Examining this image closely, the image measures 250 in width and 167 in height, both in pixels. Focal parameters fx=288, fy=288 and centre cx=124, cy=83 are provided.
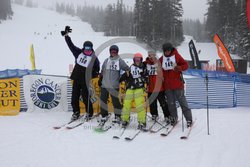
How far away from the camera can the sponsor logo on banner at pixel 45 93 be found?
8.43 m

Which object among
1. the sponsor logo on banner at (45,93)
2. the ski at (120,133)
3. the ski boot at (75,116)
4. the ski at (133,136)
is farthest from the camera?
the sponsor logo on banner at (45,93)

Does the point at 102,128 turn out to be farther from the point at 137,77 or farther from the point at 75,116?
the point at 137,77

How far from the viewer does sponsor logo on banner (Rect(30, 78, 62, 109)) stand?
27.7 ft

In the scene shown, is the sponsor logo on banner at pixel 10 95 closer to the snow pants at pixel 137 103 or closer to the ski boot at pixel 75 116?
the ski boot at pixel 75 116

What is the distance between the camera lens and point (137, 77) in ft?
22.1

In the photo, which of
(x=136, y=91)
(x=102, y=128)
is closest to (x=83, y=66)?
(x=136, y=91)

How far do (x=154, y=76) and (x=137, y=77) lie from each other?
0.58 metres

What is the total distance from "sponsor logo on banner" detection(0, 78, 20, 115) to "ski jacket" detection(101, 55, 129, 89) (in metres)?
2.89

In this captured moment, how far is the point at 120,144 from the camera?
5645 mm

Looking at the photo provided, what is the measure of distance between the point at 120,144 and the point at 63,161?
1295 millimetres

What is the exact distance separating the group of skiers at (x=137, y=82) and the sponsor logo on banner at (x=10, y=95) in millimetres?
2037

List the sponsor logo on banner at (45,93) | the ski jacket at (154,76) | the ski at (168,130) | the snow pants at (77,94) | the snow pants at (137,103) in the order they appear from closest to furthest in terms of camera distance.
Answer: the ski at (168,130) → the snow pants at (137,103) → the ski jacket at (154,76) → the snow pants at (77,94) → the sponsor logo on banner at (45,93)

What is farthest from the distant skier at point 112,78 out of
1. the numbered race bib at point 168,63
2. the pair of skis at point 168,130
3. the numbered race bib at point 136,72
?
the pair of skis at point 168,130

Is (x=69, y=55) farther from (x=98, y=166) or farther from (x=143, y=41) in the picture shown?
(x=98, y=166)
